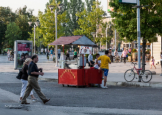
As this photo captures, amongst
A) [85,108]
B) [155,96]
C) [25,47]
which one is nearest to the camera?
[85,108]

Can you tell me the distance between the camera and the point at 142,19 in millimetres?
20547

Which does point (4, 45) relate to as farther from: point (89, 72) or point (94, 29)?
point (89, 72)

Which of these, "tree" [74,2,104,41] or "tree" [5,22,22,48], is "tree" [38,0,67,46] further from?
"tree" [5,22,22,48]

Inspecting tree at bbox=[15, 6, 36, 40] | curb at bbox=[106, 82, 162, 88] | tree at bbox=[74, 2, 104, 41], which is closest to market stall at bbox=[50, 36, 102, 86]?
curb at bbox=[106, 82, 162, 88]

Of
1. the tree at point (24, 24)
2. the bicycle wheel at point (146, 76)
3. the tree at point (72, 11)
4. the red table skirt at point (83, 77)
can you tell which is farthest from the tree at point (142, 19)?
the tree at point (24, 24)

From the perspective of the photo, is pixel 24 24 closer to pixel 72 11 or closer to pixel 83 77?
pixel 72 11

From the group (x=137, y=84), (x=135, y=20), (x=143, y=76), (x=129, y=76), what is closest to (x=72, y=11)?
(x=135, y=20)

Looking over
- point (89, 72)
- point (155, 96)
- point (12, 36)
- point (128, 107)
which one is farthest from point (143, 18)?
point (12, 36)

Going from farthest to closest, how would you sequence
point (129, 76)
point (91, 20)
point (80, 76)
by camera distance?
point (91, 20)
point (129, 76)
point (80, 76)

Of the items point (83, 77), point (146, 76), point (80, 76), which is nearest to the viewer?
point (80, 76)

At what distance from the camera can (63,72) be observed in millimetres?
15922

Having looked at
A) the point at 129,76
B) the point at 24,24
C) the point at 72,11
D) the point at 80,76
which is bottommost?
the point at 129,76

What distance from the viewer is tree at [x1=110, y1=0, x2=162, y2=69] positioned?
20.6m

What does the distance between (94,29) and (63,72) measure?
135 feet
